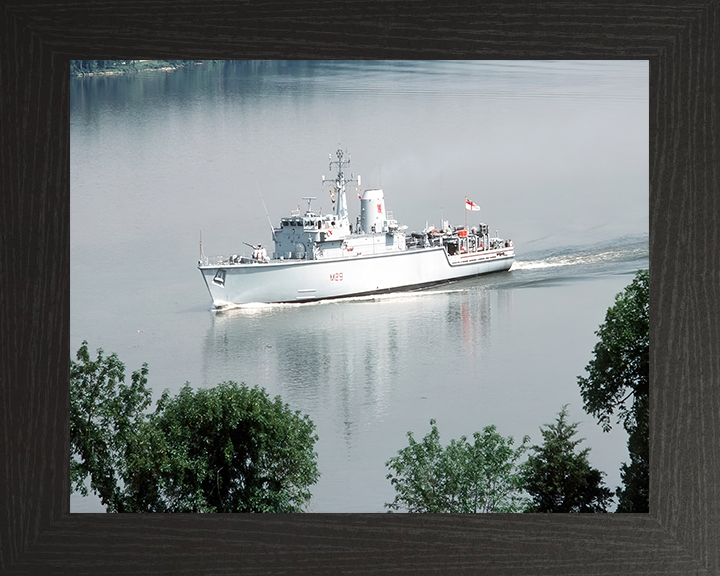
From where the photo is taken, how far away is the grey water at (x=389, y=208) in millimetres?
3625

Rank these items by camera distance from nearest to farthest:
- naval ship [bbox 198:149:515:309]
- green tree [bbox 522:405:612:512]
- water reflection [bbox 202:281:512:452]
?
1. green tree [bbox 522:405:612:512]
2. water reflection [bbox 202:281:512:452]
3. naval ship [bbox 198:149:515:309]

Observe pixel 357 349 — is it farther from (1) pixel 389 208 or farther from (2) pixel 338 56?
(2) pixel 338 56

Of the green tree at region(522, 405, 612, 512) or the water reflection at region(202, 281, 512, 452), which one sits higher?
the water reflection at region(202, 281, 512, 452)

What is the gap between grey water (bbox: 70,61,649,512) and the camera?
3625mm

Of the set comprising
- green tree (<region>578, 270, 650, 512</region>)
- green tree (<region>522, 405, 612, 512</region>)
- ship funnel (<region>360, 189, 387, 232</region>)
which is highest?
ship funnel (<region>360, 189, 387, 232</region>)

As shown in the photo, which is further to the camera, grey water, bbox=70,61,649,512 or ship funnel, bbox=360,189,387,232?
ship funnel, bbox=360,189,387,232

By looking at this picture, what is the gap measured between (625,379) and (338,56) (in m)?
1.75

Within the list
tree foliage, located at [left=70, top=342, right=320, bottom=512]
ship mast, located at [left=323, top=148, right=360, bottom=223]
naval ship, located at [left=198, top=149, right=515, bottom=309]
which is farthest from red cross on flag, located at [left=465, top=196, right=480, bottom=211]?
tree foliage, located at [left=70, top=342, right=320, bottom=512]

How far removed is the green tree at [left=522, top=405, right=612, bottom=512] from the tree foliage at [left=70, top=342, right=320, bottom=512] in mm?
877

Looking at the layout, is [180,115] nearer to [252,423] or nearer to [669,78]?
[252,423]

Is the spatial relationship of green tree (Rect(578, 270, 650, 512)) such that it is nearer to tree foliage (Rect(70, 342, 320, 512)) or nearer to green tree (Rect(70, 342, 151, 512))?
tree foliage (Rect(70, 342, 320, 512))

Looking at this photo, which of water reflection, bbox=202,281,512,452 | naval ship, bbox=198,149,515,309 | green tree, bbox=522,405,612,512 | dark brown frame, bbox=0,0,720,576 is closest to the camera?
dark brown frame, bbox=0,0,720,576

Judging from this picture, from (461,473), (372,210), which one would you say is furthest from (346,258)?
(461,473)

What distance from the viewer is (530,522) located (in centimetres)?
317
